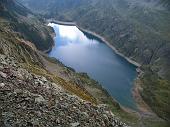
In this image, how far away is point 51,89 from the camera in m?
47.0

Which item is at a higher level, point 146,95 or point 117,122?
point 146,95

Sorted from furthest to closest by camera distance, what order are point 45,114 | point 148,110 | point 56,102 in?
point 148,110, point 56,102, point 45,114

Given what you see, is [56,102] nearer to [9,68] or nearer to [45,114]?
[45,114]

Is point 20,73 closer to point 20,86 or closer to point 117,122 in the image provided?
point 20,86

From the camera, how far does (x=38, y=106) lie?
40.5 metres

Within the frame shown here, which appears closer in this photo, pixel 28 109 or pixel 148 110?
pixel 28 109

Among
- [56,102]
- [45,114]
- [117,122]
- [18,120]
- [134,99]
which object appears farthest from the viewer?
[134,99]

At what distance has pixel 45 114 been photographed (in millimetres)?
39781

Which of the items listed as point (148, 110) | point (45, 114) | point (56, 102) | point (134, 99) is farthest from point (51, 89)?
point (134, 99)

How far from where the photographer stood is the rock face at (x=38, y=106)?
38.1m

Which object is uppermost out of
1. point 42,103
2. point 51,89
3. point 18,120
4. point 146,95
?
point 146,95

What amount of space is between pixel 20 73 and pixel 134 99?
138 meters

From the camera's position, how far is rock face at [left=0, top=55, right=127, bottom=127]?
3809 cm

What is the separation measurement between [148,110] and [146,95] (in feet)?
68.7
